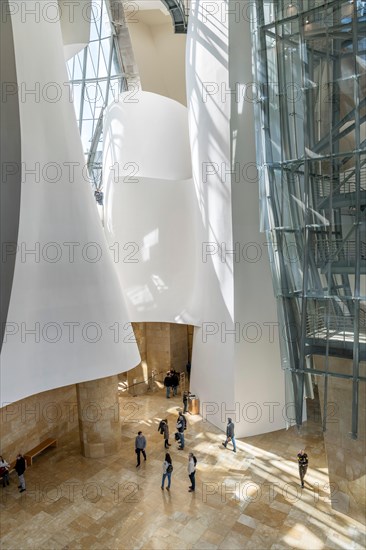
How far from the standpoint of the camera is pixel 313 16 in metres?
8.19

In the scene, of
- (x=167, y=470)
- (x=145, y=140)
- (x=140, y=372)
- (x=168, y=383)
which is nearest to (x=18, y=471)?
(x=167, y=470)

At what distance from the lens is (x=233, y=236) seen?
40.8ft

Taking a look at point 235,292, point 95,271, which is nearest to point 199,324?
point 235,292

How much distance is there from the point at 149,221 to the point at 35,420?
7.68 metres

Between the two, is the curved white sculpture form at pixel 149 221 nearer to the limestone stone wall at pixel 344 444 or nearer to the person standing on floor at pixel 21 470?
the person standing on floor at pixel 21 470

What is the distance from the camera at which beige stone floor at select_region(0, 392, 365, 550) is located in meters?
8.05

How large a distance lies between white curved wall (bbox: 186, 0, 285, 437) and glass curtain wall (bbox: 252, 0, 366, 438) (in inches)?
109

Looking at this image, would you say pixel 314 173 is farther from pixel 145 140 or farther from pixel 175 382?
pixel 175 382

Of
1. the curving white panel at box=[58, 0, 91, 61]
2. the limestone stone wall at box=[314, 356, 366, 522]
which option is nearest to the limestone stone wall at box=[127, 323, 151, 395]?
the limestone stone wall at box=[314, 356, 366, 522]

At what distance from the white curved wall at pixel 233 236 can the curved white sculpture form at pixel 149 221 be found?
5.98 ft

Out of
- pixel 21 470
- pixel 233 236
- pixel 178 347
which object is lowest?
pixel 21 470

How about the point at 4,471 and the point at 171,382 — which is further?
the point at 171,382

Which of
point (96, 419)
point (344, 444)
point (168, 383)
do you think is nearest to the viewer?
point (344, 444)

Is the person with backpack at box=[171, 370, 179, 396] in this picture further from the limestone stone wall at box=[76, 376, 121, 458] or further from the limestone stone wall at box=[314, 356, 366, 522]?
the limestone stone wall at box=[314, 356, 366, 522]
